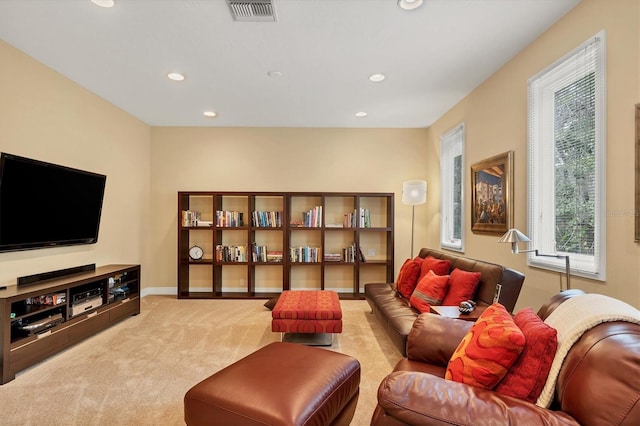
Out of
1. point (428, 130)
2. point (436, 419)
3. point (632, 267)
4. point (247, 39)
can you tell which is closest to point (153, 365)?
point (436, 419)

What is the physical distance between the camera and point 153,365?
8.55 feet

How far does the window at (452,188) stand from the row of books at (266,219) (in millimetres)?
2517

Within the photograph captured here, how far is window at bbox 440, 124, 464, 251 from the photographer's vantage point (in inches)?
161

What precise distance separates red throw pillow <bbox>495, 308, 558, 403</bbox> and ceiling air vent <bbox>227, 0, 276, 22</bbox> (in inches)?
97.9

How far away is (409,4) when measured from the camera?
2.16m

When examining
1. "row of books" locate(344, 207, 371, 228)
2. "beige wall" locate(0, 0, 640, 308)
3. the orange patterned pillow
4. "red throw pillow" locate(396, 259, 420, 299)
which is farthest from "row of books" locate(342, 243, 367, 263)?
the orange patterned pillow

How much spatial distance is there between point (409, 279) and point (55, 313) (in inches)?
137

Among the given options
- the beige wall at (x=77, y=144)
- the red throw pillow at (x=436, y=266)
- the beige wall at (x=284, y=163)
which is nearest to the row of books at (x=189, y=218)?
the beige wall at (x=284, y=163)

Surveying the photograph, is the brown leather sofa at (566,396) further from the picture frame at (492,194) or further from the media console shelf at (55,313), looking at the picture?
the media console shelf at (55,313)

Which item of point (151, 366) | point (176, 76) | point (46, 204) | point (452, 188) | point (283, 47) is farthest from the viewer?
point (452, 188)

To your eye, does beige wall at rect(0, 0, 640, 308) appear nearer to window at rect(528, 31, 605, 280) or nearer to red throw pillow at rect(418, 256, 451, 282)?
window at rect(528, 31, 605, 280)

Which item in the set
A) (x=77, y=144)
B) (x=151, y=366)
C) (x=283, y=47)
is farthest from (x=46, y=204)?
(x=283, y=47)

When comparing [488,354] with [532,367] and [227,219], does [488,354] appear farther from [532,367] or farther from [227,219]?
[227,219]

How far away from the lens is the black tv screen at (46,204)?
2.64 metres
